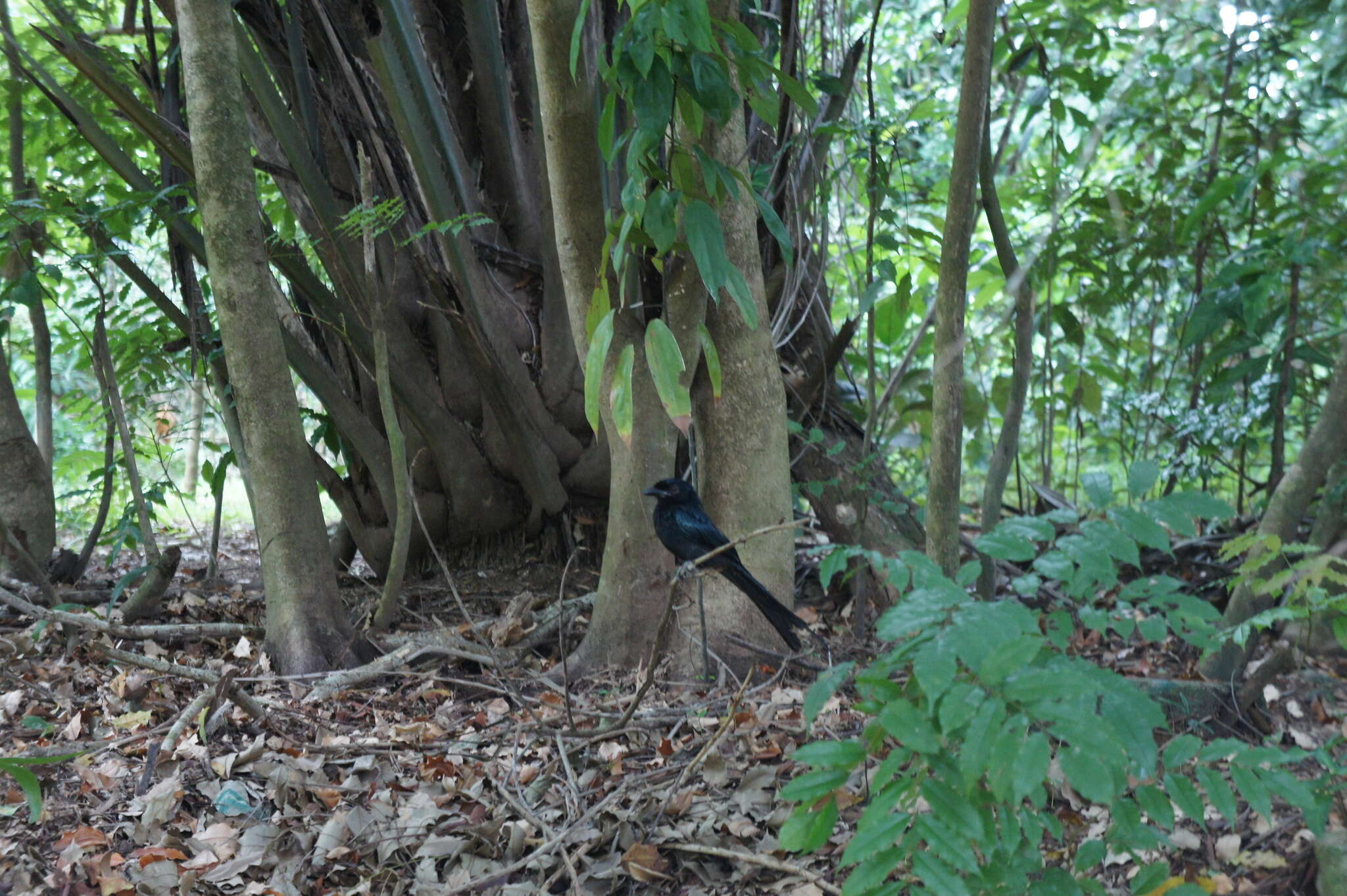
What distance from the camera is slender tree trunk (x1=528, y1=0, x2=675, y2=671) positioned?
112 inches

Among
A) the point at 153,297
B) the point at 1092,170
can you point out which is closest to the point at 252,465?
the point at 153,297

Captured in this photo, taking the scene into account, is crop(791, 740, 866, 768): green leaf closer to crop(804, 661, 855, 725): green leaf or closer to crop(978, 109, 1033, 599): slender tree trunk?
crop(804, 661, 855, 725): green leaf

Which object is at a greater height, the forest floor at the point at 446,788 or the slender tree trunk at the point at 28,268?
the slender tree trunk at the point at 28,268

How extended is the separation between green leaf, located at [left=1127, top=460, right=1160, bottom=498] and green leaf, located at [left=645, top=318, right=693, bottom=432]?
1185 mm

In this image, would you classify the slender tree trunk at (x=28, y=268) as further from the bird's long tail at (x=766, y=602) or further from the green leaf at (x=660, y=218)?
the bird's long tail at (x=766, y=602)

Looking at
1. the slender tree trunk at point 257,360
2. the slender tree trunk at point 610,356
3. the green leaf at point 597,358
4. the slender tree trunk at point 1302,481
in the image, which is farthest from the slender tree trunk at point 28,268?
the slender tree trunk at point 1302,481

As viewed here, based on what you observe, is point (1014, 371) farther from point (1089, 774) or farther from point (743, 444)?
point (1089, 774)

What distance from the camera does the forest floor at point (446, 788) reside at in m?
2.12

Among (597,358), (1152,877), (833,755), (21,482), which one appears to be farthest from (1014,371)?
(21,482)

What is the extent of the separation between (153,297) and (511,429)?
1.44m

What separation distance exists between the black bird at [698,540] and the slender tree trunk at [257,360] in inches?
44.7

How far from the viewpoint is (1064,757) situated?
1.23 metres

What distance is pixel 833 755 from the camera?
1.45 metres

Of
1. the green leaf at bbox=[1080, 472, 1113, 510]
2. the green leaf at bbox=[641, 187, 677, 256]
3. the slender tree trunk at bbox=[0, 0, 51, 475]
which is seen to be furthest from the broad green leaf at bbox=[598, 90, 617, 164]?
the slender tree trunk at bbox=[0, 0, 51, 475]
